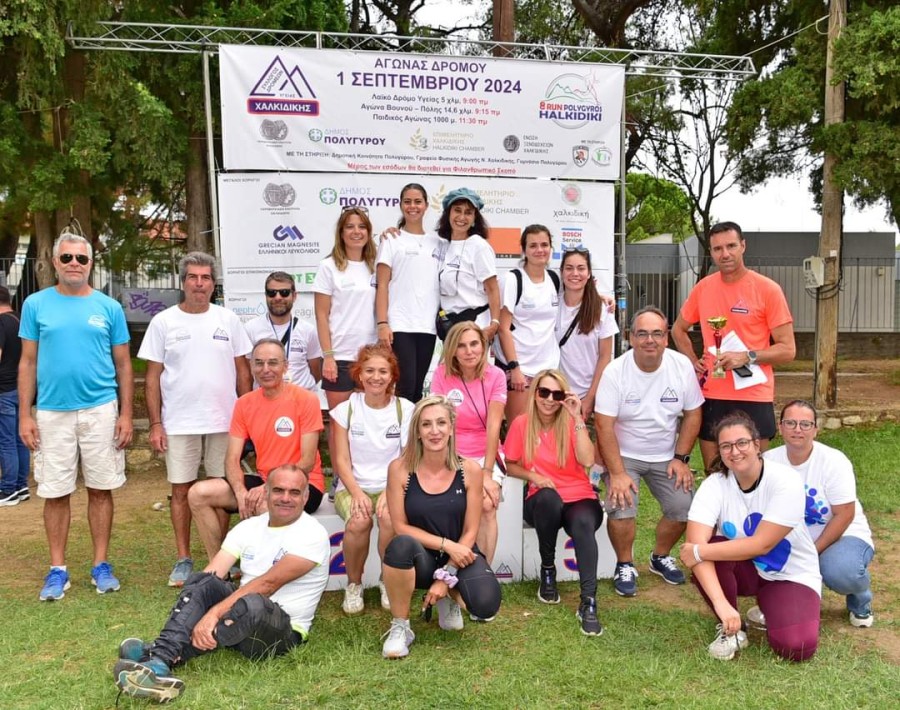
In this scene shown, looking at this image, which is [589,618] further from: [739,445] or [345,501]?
[345,501]

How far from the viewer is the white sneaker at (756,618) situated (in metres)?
Answer: 3.87

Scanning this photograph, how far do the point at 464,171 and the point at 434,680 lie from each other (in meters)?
6.20

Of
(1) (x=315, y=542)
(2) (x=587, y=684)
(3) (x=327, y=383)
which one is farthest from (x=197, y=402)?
(2) (x=587, y=684)

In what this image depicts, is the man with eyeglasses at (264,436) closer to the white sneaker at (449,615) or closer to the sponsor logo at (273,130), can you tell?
the white sneaker at (449,615)

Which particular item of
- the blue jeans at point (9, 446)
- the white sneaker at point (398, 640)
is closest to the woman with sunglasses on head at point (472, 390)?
the white sneaker at point (398, 640)

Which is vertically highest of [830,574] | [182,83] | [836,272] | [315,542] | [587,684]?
[182,83]

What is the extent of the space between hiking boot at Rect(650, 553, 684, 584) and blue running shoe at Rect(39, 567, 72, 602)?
11.3ft

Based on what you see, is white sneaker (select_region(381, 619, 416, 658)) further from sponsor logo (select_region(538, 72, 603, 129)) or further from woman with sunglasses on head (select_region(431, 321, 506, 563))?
sponsor logo (select_region(538, 72, 603, 129))

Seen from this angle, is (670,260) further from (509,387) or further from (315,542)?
(315,542)

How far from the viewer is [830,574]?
389 centimetres

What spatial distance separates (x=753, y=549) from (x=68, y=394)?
145 inches

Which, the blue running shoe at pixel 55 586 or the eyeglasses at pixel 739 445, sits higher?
the eyeglasses at pixel 739 445

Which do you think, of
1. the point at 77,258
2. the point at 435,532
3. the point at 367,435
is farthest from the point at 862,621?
the point at 77,258

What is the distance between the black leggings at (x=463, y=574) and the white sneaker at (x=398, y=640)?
0.21m
